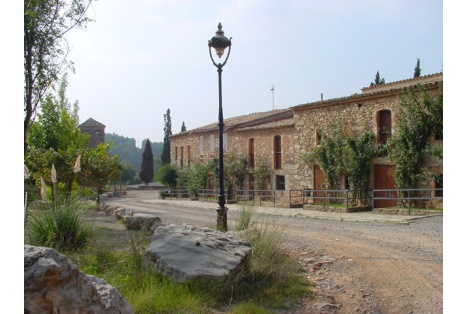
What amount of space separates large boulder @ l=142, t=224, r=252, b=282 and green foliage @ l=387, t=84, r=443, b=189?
9845 millimetres

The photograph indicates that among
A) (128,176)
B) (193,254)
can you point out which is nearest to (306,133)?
(193,254)

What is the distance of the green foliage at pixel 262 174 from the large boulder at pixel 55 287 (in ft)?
54.5

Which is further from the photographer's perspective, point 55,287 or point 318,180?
point 318,180

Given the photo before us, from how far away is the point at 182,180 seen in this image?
25.2 meters

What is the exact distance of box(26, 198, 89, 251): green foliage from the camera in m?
4.61

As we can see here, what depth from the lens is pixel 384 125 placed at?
13820 mm

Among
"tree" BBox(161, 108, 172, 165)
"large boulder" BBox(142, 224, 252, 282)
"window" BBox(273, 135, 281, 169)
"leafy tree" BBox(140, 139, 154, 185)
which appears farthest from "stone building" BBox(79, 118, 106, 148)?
"large boulder" BBox(142, 224, 252, 282)

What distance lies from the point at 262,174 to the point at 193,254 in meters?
15.1

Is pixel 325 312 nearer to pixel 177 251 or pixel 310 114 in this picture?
pixel 177 251

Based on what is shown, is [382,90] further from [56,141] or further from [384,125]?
[56,141]

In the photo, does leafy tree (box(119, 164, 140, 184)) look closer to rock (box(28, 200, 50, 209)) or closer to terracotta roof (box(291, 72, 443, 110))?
terracotta roof (box(291, 72, 443, 110))

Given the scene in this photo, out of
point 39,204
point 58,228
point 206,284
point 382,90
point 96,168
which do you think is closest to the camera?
point 206,284
